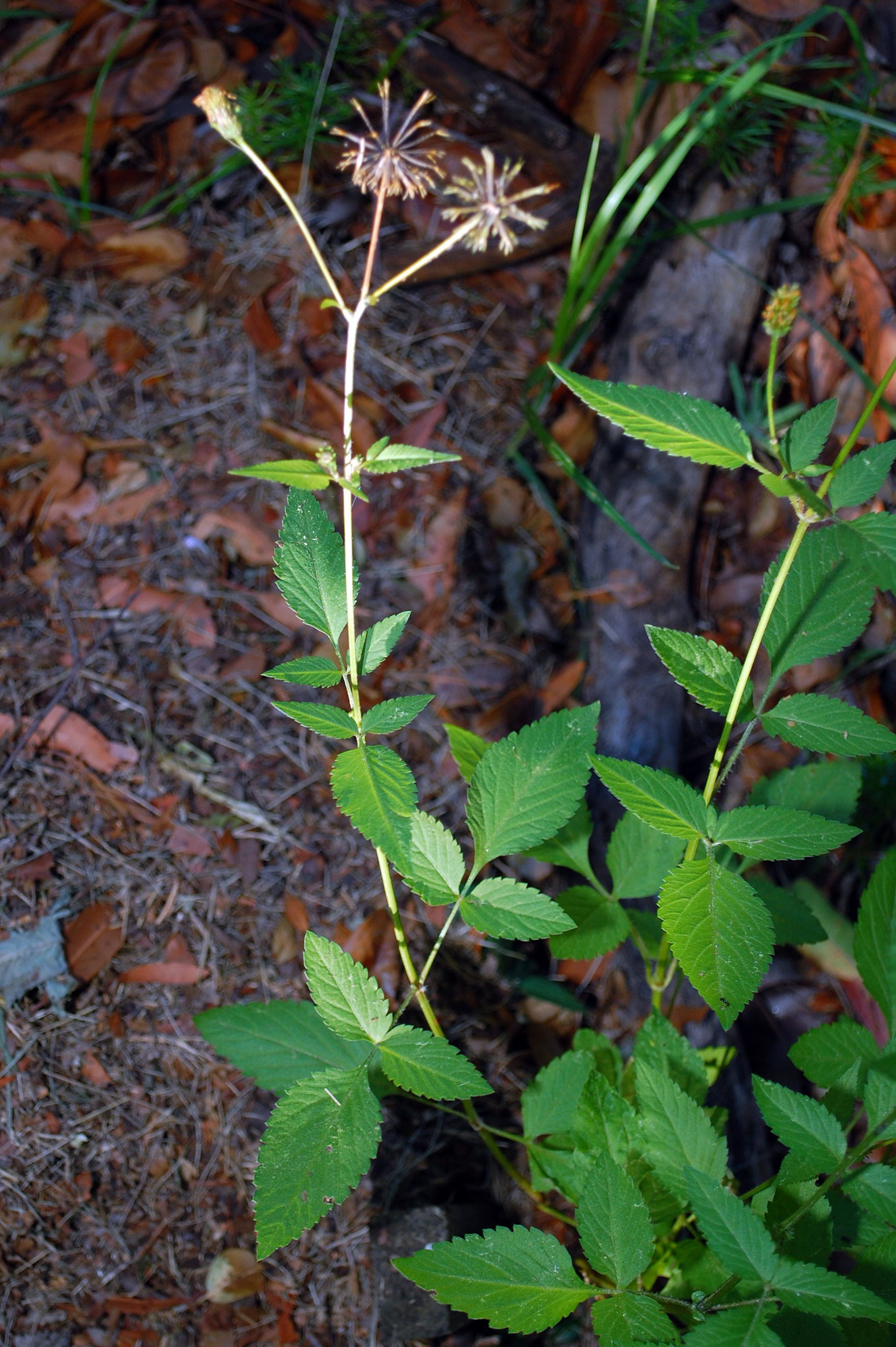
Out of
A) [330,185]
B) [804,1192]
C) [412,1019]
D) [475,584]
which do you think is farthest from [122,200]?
[804,1192]

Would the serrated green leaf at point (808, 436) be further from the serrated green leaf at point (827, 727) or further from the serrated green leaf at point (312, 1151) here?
the serrated green leaf at point (312, 1151)

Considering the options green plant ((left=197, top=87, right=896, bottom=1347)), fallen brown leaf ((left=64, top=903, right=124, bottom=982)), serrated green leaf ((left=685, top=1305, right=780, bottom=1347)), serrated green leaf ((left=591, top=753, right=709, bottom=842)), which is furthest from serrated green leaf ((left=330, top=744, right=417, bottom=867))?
fallen brown leaf ((left=64, top=903, right=124, bottom=982))

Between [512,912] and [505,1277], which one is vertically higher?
[512,912]

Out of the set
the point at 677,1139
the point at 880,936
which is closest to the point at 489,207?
the point at 880,936

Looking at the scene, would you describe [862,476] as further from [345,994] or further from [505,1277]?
[505,1277]

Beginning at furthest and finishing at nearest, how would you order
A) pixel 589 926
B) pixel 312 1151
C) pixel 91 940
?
1. pixel 91 940
2. pixel 589 926
3. pixel 312 1151

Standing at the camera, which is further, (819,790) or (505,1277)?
(819,790)

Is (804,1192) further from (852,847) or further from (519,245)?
(519,245)
